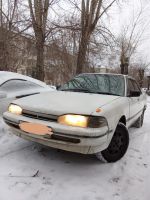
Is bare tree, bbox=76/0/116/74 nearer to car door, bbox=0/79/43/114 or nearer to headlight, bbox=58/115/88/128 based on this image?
car door, bbox=0/79/43/114

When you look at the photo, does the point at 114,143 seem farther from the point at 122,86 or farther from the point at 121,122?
the point at 122,86

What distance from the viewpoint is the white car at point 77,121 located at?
3.04 meters

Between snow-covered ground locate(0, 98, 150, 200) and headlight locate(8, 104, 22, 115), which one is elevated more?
headlight locate(8, 104, 22, 115)

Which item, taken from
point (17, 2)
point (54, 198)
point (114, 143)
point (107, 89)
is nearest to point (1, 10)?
point (17, 2)

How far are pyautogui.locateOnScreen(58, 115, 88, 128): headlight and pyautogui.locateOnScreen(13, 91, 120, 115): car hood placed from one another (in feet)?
0.19

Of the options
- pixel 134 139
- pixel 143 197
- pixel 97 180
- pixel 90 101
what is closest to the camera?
pixel 143 197

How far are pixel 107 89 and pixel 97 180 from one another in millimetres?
1759

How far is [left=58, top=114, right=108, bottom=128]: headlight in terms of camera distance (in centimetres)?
305

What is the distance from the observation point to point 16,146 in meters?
4.08

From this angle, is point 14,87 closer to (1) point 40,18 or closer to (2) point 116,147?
(2) point 116,147

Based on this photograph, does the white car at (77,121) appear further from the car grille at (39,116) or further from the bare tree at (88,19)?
the bare tree at (88,19)

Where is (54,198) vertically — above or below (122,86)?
below

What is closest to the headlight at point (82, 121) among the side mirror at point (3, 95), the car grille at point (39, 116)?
the car grille at point (39, 116)

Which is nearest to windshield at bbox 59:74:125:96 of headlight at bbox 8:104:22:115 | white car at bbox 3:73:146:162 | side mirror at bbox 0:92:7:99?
white car at bbox 3:73:146:162
